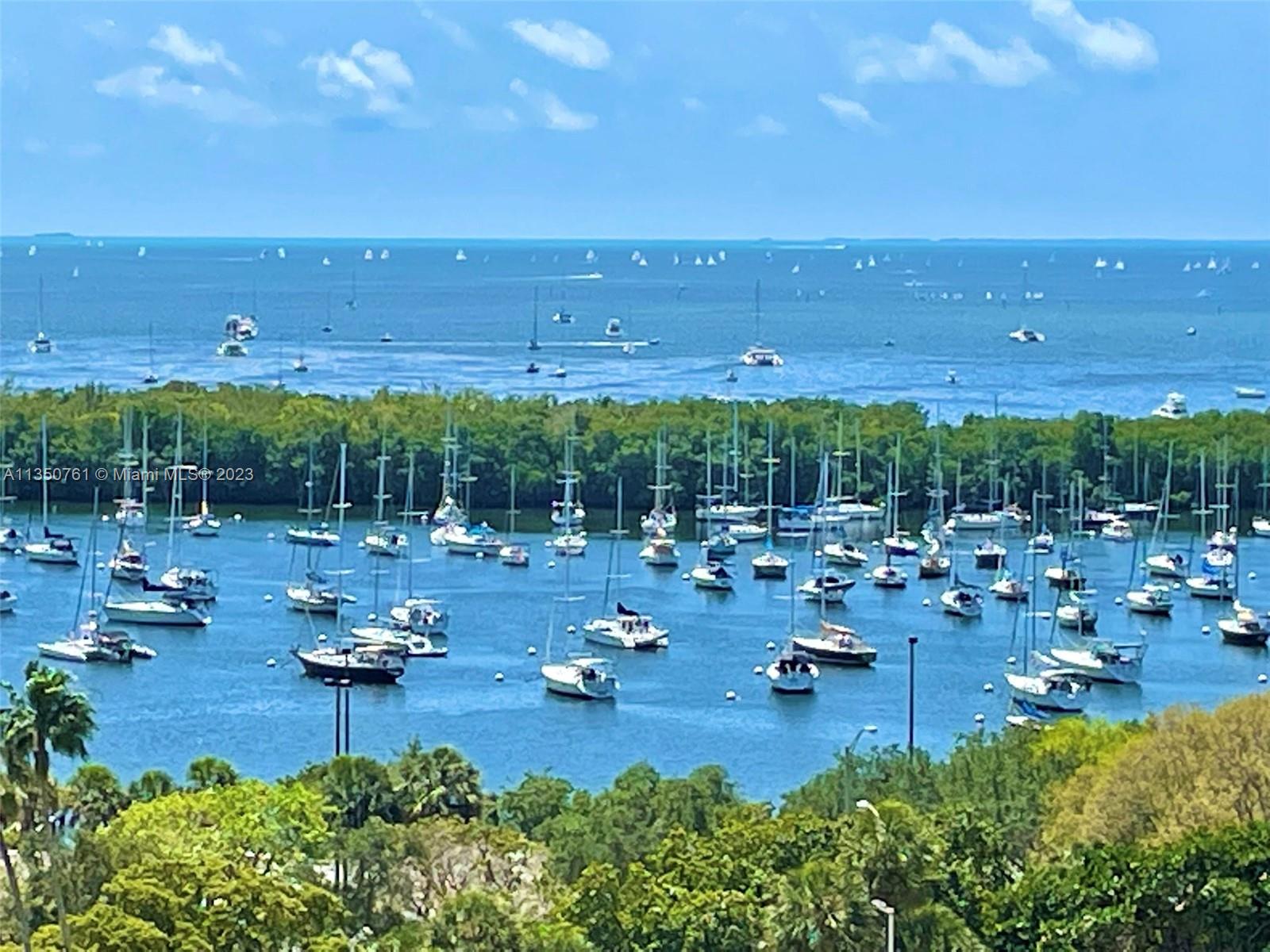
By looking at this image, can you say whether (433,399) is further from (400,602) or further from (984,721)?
(984,721)

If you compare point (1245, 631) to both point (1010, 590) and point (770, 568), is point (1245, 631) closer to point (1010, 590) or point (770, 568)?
point (1010, 590)

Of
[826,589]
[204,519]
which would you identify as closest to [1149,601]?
[826,589]

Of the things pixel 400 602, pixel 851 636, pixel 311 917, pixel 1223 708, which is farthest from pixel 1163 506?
pixel 311 917

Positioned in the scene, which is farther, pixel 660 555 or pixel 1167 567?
pixel 660 555

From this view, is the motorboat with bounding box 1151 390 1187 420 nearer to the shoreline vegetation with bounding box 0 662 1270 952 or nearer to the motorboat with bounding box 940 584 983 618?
the motorboat with bounding box 940 584 983 618

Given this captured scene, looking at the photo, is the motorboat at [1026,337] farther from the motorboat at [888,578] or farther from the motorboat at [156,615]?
the motorboat at [156,615]

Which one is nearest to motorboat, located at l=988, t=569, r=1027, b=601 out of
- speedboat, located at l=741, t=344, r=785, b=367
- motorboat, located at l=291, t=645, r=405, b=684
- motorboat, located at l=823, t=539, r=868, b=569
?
motorboat, located at l=823, t=539, r=868, b=569
